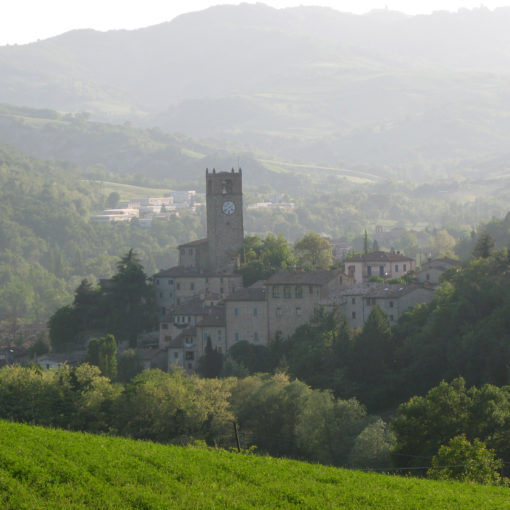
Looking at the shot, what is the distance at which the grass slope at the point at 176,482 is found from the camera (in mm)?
28531

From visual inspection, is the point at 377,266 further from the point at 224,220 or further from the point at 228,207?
the point at 228,207

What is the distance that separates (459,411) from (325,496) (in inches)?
670

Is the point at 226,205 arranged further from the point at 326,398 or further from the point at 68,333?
the point at 326,398

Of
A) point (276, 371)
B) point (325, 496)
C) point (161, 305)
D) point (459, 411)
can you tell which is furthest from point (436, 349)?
point (325, 496)

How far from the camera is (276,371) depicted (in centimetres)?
6750

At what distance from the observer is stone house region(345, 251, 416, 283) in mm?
81875

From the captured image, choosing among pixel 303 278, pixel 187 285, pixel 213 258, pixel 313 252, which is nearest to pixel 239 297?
pixel 303 278

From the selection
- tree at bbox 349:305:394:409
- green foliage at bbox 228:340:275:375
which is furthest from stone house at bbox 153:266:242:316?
tree at bbox 349:305:394:409

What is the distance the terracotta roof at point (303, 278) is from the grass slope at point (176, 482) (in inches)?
1506

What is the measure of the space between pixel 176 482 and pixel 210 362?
41.8m

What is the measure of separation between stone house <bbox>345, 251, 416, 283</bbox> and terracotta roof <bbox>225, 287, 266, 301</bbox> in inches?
325

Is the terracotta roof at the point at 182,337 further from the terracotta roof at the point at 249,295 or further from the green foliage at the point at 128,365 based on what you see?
the terracotta roof at the point at 249,295

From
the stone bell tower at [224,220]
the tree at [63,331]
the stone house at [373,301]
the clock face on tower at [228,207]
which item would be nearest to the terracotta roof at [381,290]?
the stone house at [373,301]

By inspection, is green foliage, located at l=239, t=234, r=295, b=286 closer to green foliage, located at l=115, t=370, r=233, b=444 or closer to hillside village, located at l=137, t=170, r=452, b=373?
hillside village, located at l=137, t=170, r=452, b=373
